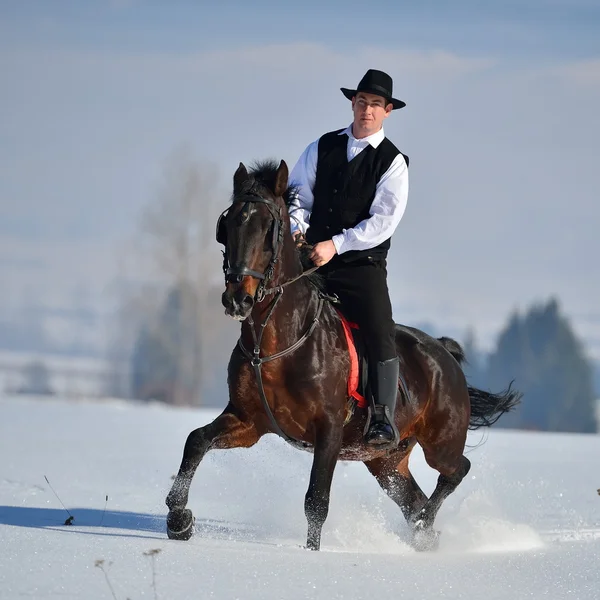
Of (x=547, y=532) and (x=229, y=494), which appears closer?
(x=547, y=532)

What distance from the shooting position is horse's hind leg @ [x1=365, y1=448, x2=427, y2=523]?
27.2 feet

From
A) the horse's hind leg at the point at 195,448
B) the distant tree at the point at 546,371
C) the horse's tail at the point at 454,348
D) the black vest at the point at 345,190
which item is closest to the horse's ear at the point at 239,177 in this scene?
the black vest at the point at 345,190

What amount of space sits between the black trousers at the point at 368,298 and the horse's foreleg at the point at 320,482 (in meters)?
0.64

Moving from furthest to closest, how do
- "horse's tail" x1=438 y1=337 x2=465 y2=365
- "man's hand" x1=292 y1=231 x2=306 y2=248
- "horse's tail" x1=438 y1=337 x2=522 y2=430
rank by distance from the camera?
"horse's tail" x1=438 y1=337 x2=522 y2=430 → "horse's tail" x1=438 y1=337 x2=465 y2=365 → "man's hand" x1=292 y1=231 x2=306 y2=248

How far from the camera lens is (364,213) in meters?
7.05

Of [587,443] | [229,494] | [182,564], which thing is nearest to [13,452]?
[229,494]

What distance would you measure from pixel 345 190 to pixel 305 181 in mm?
305

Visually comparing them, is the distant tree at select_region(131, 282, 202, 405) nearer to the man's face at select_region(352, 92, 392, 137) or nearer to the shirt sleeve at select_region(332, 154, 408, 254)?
the man's face at select_region(352, 92, 392, 137)

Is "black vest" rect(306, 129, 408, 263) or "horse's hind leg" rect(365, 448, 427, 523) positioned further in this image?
"horse's hind leg" rect(365, 448, 427, 523)

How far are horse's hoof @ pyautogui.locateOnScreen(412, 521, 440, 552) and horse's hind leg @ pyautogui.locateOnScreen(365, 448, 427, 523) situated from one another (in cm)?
36

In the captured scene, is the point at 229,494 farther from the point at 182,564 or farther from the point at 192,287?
the point at 192,287

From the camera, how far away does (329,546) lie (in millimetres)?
7242

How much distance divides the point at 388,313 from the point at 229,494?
10.8 ft

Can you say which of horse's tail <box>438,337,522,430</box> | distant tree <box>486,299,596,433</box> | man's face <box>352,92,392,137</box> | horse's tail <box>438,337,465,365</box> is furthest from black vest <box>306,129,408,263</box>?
distant tree <box>486,299,596,433</box>
